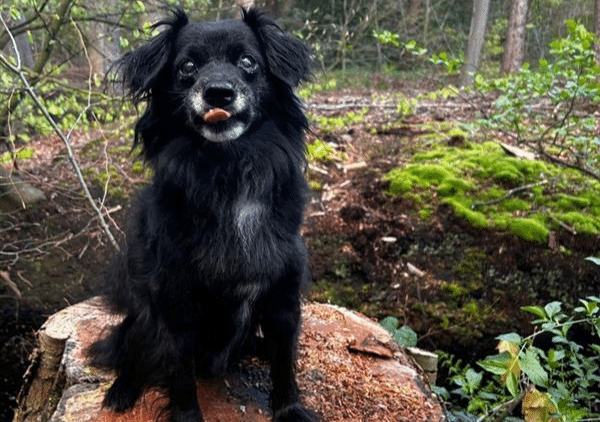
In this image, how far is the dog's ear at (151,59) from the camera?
227 centimetres

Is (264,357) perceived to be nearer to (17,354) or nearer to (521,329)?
(521,329)

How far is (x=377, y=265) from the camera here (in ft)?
16.0

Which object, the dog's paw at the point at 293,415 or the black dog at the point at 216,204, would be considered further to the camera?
the dog's paw at the point at 293,415

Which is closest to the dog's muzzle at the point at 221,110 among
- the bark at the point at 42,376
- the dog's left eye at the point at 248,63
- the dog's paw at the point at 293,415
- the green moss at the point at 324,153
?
the dog's left eye at the point at 248,63

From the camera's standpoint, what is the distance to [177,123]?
7.36ft

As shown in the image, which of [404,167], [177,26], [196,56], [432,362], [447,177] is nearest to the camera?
[196,56]

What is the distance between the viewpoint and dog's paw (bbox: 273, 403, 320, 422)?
7.85 ft

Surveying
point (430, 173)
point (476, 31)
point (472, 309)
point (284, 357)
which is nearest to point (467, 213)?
point (430, 173)

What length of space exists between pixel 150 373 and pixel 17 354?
8.27ft

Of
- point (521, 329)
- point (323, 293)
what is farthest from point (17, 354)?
point (521, 329)

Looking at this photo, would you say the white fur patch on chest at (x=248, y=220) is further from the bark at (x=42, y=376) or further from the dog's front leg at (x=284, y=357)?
the bark at (x=42, y=376)

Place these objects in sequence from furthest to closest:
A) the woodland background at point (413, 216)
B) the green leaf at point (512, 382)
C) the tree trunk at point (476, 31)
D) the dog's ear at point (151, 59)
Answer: the tree trunk at point (476, 31)
the woodland background at point (413, 216)
the dog's ear at point (151, 59)
the green leaf at point (512, 382)

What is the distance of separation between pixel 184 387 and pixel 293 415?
0.45 meters

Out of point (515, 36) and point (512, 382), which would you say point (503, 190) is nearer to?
point (512, 382)
